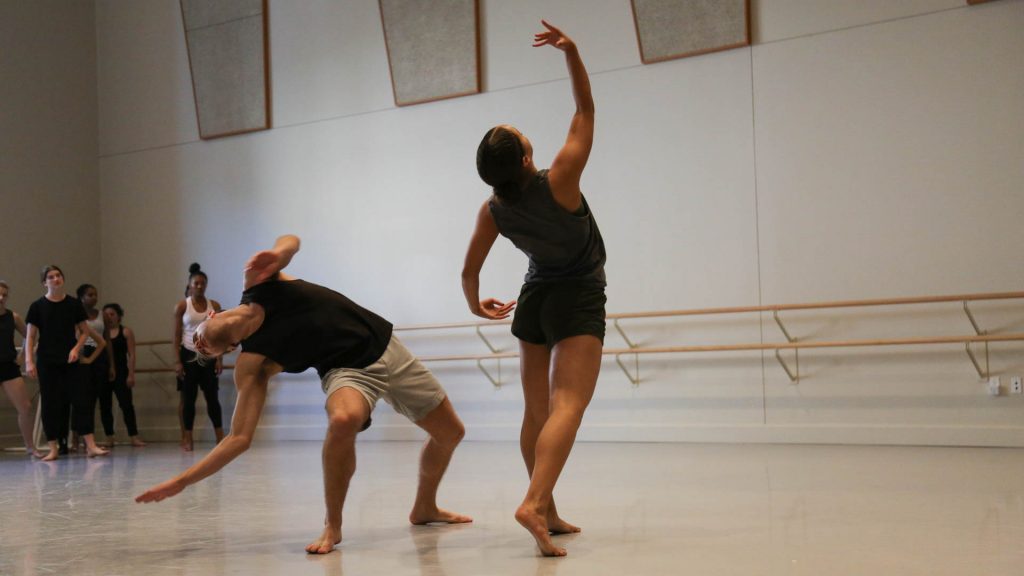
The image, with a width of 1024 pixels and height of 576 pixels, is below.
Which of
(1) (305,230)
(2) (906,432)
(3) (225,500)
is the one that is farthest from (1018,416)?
(1) (305,230)

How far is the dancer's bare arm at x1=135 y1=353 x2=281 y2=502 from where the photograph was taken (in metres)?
3.05

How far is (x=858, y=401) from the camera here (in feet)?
21.6

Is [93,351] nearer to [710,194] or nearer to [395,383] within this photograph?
[710,194]

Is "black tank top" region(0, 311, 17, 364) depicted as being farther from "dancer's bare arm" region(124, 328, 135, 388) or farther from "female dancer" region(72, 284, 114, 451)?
"dancer's bare arm" region(124, 328, 135, 388)

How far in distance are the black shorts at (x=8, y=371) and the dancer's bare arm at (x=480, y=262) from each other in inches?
219

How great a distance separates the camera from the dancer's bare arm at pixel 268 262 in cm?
322

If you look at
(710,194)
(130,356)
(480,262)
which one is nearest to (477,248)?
(480,262)

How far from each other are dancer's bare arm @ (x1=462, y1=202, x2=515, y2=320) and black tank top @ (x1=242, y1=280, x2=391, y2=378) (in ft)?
1.22

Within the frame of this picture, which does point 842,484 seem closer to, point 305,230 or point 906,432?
point 906,432

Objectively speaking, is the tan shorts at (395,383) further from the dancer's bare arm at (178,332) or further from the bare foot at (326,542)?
the dancer's bare arm at (178,332)

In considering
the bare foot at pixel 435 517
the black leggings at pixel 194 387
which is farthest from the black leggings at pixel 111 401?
the bare foot at pixel 435 517

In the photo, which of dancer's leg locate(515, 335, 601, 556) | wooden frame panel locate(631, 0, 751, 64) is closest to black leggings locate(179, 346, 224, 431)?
wooden frame panel locate(631, 0, 751, 64)

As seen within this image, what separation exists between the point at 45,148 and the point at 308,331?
25.4 feet

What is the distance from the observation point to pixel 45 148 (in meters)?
9.91
